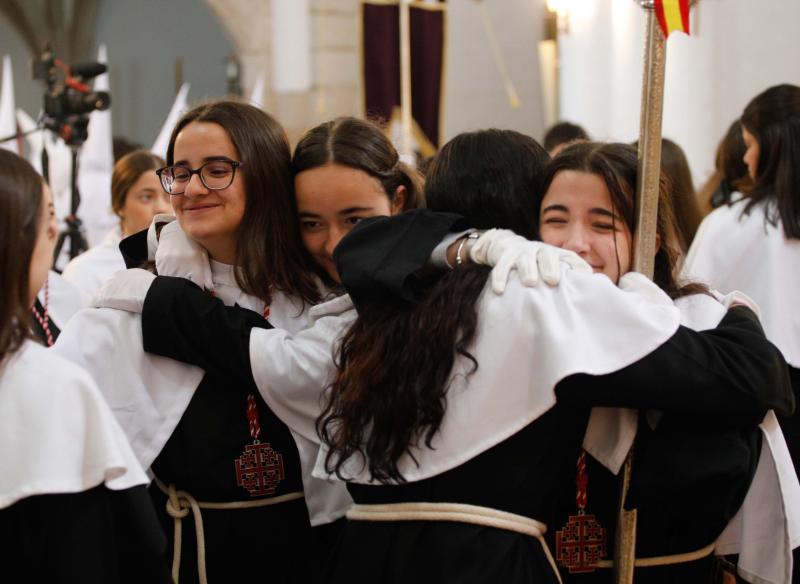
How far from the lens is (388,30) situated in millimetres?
8430

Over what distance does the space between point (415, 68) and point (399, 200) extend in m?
6.54

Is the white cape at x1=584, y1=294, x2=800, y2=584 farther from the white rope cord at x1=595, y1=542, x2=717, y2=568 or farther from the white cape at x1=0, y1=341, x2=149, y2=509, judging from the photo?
the white cape at x1=0, y1=341, x2=149, y2=509

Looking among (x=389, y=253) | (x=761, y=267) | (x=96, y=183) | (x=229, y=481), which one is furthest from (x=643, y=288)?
(x=96, y=183)

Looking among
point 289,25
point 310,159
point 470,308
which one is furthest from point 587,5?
point 470,308

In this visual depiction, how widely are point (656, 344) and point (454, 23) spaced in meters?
7.72

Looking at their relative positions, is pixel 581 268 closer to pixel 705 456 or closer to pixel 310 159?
pixel 705 456

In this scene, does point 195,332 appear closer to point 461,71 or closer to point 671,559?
point 671,559

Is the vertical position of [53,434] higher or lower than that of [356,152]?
lower

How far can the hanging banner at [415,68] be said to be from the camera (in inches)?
332

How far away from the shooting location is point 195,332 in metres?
1.86

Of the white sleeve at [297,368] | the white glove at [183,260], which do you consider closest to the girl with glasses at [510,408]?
the white sleeve at [297,368]

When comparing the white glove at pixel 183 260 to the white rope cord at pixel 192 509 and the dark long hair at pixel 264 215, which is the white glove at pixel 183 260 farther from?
the white rope cord at pixel 192 509

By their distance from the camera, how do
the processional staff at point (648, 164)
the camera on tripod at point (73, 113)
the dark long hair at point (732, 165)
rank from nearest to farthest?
the processional staff at point (648, 164)
the dark long hair at point (732, 165)
the camera on tripod at point (73, 113)

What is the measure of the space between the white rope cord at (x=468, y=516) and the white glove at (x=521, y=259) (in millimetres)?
330
